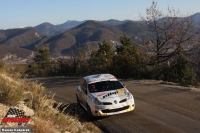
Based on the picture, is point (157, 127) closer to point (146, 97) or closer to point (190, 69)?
point (146, 97)

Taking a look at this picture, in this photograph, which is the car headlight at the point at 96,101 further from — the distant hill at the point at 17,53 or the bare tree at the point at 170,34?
the distant hill at the point at 17,53

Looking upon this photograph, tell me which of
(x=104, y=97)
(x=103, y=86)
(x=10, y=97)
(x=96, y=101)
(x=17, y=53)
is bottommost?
(x=17, y=53)

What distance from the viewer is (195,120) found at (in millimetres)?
9625

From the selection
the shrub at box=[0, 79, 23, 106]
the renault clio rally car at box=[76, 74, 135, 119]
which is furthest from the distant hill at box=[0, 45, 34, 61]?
the shrub at box=[0, 79, 23, 106]

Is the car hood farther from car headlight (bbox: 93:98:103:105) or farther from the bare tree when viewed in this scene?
the bare tree

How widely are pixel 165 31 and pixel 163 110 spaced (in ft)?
55.0

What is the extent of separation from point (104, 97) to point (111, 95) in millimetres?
310

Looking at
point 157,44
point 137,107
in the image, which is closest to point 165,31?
point 157,44

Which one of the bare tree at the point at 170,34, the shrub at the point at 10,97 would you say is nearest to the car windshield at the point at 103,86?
the shrub at the point at 10,97

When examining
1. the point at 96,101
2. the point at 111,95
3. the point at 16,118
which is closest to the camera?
the point at 16,118

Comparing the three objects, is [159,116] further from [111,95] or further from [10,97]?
[10,97]

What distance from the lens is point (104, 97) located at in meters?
10.4

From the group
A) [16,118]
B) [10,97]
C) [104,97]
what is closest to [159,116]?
[104,97]

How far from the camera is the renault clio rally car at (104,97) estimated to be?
1012 centimetres
